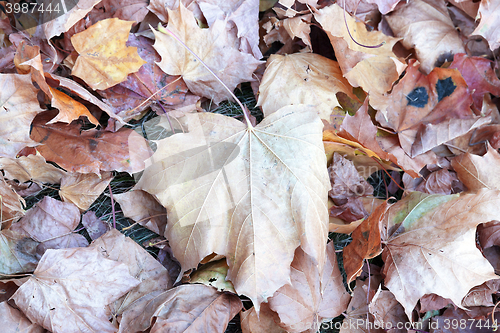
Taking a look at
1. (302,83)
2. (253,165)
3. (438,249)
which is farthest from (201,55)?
(438,249)

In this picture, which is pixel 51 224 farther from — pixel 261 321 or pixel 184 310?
pixel 261 321

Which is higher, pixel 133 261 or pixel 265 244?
pixel 265 244

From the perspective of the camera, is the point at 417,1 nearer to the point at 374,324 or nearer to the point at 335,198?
the point at 335,198

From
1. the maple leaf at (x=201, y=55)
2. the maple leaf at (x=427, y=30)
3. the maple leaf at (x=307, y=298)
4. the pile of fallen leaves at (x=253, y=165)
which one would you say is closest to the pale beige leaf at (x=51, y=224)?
the pile of fallen leaves at (x=253, y=165)

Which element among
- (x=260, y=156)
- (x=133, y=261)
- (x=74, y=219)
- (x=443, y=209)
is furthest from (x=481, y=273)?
(x=74, y=219)

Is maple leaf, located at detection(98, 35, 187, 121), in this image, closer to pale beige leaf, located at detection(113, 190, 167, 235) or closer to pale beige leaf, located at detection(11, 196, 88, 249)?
pale beige leaf, located at detection(113, 190, 167, 235)

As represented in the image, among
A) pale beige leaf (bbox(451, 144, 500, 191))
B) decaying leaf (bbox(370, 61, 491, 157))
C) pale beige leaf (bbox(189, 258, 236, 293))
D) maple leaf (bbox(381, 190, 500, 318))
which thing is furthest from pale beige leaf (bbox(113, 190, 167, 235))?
pale beige leaf (bbox(451, 144, 500, 191))
